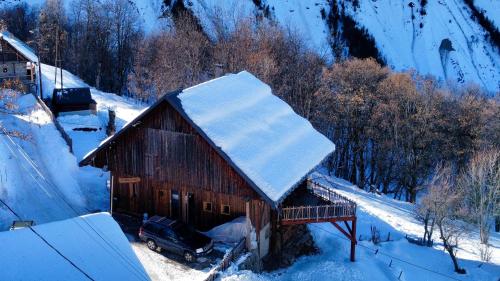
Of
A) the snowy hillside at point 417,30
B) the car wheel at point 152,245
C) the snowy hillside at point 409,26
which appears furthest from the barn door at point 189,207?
the snowy hillside at point 417,30

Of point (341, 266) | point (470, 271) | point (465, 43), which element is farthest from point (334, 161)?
point (465, 43)

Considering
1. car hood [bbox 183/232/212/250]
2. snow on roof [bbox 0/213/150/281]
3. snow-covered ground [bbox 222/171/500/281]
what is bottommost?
snow-covered ground [bbox 222/171/500/281]

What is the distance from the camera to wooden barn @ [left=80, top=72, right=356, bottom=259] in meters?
26.9

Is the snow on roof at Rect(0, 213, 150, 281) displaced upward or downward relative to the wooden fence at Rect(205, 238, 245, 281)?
upward

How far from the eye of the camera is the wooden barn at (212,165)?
2688 centimetres

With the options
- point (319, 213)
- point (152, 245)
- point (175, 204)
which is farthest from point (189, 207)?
point (319, 213)

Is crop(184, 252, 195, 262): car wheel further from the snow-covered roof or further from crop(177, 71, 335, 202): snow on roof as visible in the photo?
crop(177, 71, 335, 202): snow on roof

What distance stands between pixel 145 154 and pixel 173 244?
5158mm

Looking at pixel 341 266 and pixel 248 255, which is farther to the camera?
pixel 341 266

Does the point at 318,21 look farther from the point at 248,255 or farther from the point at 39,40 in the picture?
the point at 248,255

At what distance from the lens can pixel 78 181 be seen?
34250 mm

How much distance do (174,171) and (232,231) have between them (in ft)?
13.5

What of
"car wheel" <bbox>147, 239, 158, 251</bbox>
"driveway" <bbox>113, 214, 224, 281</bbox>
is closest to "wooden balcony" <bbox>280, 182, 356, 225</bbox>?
"driveway" <bbox>113, 214, 224, 281</bbox>

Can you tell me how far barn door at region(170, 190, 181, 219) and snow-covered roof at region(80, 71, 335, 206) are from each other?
4079mm
